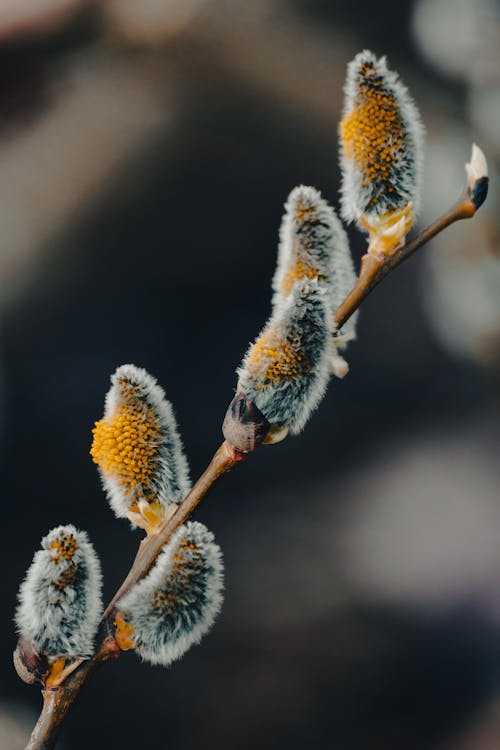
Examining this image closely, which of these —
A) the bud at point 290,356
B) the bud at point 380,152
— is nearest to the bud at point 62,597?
the bud at point 290,356

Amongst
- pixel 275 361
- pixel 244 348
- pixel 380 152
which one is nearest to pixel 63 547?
pixel 275 361

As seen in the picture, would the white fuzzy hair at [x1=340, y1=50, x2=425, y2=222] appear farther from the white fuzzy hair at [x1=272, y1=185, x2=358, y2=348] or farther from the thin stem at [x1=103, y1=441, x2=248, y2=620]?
the thin stem at [x1=103, y1=441, x2=248, y2=620]

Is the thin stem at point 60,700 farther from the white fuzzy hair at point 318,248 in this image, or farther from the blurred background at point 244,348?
the blurred background at point 244,348

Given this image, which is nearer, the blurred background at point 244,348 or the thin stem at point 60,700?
the thin stem at point 60,700

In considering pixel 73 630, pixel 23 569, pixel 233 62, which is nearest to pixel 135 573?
pixel 73 630

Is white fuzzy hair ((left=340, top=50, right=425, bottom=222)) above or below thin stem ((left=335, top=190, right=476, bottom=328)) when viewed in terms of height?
above

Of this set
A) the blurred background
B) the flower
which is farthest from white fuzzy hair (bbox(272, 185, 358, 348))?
the blurred background
